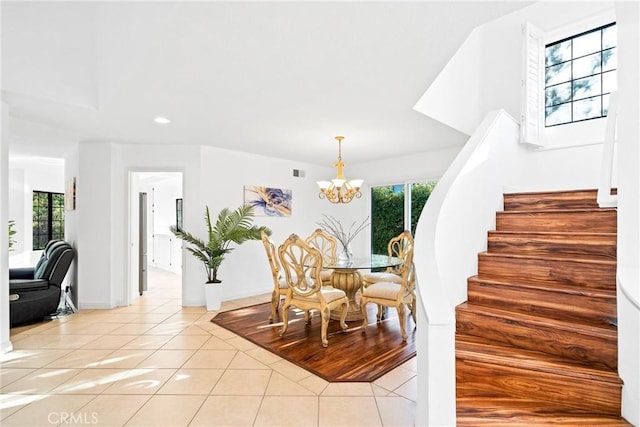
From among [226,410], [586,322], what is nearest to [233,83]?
[226,410]

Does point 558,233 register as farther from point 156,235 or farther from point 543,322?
point 156,235

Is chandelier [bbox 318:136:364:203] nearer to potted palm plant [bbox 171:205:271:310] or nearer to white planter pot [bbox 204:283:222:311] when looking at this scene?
potted palm plant [bbox 171:205:271:310]

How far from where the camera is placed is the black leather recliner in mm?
3614

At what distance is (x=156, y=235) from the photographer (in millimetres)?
8453

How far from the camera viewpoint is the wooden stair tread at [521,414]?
1.50 m

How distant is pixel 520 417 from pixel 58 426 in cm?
257

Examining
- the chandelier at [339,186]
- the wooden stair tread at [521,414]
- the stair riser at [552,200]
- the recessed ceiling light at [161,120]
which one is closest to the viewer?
the wooden stair tread at [521,414]

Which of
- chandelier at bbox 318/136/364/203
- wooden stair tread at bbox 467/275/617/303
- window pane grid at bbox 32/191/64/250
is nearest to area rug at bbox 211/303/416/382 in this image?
wooden stair tread at bbox 467/275/617/303

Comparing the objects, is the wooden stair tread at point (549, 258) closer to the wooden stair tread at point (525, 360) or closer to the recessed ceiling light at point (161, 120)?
the wooden stair tread at point (525, 360)

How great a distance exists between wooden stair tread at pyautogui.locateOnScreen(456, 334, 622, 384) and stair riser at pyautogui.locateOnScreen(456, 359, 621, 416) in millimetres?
21

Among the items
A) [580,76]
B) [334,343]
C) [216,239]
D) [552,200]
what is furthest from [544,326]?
[216,239]

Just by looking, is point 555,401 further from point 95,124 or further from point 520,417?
point 95,124

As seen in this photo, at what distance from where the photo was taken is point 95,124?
→ 365 centimetres

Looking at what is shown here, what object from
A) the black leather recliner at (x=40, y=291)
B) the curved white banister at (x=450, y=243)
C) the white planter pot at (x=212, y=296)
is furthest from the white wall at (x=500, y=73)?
the black leather recliner at (x=40, y=291)
